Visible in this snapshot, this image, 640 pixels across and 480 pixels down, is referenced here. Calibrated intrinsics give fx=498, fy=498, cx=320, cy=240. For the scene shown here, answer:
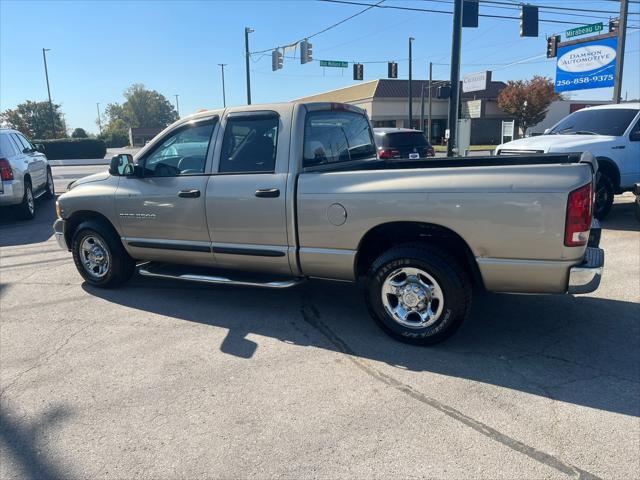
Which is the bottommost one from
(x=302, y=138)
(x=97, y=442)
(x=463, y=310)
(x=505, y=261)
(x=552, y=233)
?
(x=97, y=442)

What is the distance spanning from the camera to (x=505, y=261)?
361 centimetres

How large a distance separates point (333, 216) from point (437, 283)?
100 cm

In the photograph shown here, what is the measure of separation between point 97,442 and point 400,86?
50.0m

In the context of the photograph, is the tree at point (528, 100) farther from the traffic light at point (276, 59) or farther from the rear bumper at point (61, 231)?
the rear bumper at point (61, 231)

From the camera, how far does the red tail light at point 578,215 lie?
3318 millimetres

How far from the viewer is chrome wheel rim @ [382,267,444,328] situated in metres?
3.92

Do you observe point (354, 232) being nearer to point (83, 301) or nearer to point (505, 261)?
point (505, 261)

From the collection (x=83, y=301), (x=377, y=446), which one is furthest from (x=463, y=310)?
(x=83, y=301)

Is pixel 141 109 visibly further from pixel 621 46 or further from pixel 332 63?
pixel 621 46

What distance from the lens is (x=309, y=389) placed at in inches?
137

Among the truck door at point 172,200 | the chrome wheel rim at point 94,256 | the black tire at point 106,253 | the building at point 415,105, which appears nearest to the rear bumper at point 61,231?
the black tire at point 106,253

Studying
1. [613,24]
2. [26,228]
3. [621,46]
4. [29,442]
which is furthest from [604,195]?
[613,24]

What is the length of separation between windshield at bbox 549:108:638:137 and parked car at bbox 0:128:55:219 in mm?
10610

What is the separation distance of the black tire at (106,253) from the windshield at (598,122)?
8.39 m
